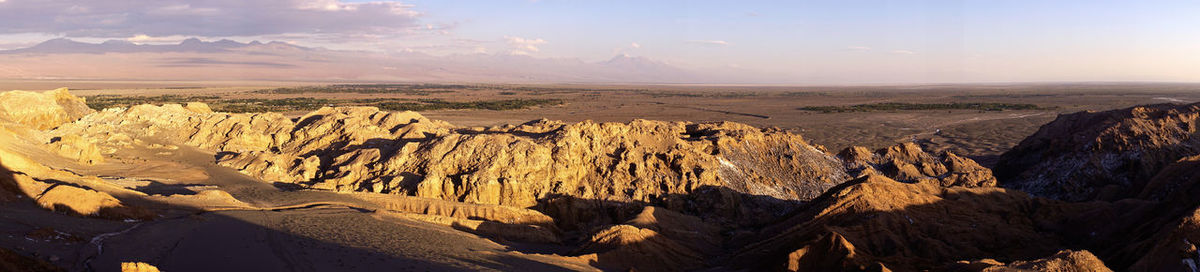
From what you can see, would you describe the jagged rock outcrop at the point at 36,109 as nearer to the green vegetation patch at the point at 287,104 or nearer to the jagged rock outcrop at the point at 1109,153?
the green vegetation patch at the point at 287,104

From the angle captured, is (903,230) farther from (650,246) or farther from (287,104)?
(287,104)

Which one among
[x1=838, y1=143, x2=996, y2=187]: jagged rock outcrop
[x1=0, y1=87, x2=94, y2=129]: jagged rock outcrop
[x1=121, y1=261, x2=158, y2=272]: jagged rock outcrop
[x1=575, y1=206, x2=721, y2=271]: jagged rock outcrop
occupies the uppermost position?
[x1=0, y1=87, x2=94, y2=129]: jagged rock outcrop

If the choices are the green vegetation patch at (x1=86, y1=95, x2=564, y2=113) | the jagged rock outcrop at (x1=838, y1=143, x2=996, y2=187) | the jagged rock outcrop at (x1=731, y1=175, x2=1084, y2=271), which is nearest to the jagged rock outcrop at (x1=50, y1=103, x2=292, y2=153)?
the jagged rock outcrop at (x1=731, y1=175, x2=1084, y2=271)

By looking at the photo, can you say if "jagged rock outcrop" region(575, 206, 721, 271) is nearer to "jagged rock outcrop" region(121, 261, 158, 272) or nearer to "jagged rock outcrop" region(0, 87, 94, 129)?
"jagged rock outcrop" region(121, 261, 158, 272)

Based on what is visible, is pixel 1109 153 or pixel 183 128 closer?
pixel 1109 153

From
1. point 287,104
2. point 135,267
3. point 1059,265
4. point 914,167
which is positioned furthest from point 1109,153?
point 287,104

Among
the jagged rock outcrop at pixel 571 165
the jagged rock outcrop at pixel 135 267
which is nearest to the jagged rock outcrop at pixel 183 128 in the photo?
the jagged rock outcrop at pixel 571 165

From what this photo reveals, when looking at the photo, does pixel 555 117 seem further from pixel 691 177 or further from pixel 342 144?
pixel 691 177
